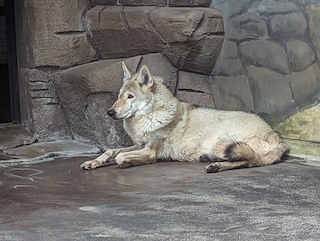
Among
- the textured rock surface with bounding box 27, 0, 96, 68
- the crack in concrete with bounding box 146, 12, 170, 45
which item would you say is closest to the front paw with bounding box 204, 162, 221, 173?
the crack in concrete with bounding box 146, 12, 170, 45

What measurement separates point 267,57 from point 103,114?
2641 mm

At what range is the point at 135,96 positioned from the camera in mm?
6375

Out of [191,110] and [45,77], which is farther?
[45,77]

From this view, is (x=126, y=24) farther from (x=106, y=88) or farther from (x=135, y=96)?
(x=135, y=96)

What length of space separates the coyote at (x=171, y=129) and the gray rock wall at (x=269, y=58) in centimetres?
48

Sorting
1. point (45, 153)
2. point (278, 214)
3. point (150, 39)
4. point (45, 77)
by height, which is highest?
point (150, 39)

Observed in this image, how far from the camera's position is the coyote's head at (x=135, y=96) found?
248 inches

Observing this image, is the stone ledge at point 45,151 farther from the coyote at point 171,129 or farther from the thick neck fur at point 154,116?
the thick neck fur at point 154,116

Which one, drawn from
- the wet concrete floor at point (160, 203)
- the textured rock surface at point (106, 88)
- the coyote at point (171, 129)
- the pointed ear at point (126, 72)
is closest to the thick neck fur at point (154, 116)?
the coyote at point (171, 129)

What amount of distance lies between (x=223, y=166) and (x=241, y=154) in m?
0.26

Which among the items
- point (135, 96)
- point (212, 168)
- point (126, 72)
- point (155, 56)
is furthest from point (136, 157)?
point (155, 56)

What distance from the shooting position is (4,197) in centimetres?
439

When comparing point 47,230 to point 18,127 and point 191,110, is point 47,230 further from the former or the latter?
point 18,127

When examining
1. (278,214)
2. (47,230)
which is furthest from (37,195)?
(278,214)
